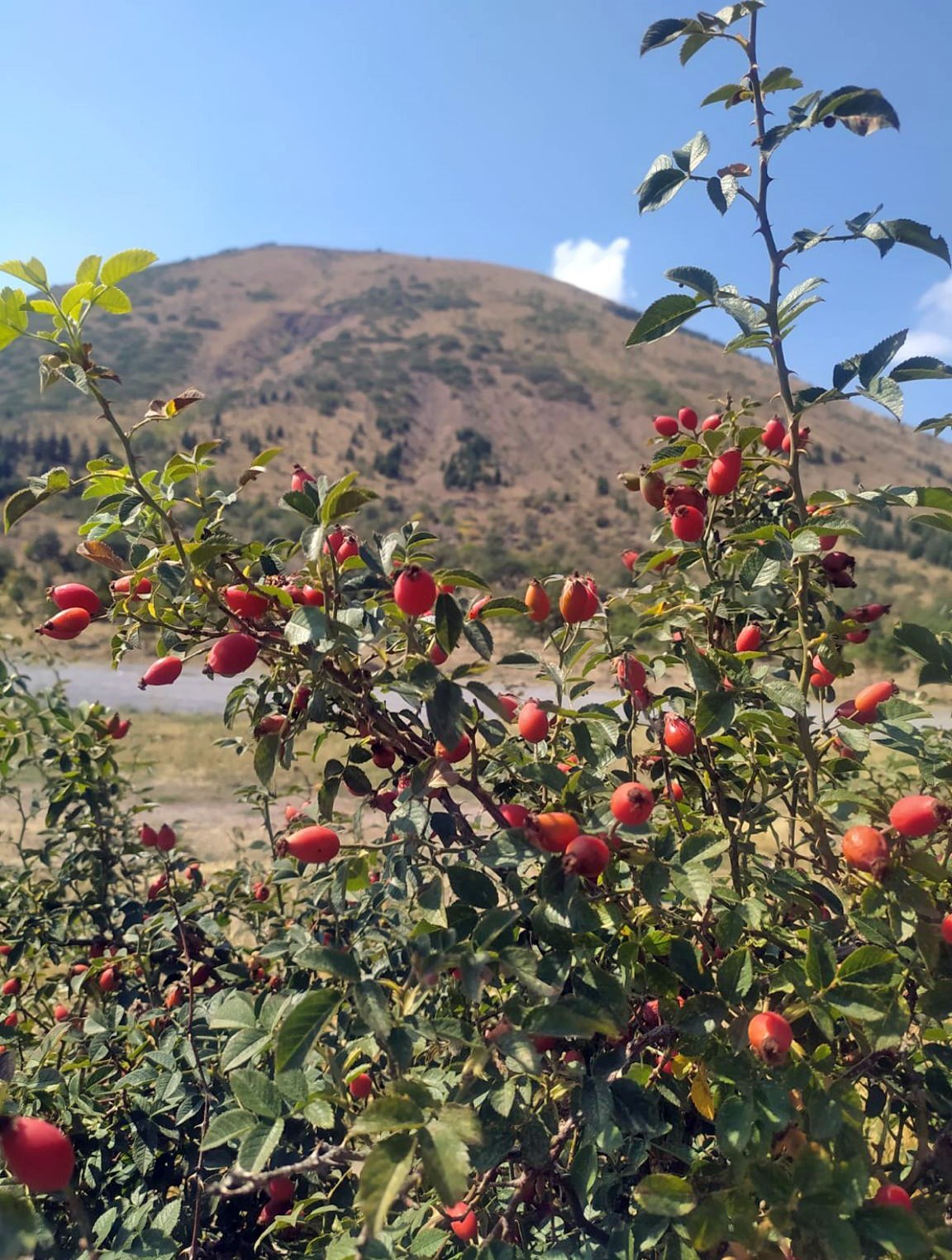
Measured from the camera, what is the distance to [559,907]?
98 centimetres

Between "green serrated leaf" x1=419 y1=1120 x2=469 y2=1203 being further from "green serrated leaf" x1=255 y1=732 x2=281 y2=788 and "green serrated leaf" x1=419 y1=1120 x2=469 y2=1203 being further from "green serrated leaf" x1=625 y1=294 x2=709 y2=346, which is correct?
"green serrated leaf" x1=625 y1=294 x2=709 y2=346

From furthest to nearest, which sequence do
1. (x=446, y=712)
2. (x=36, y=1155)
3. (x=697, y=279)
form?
(x=697, y=279), (x=446, y=712), (x=36, y=1155)

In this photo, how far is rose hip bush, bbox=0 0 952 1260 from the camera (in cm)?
94

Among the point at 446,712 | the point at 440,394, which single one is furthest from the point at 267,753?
the point at 440,394

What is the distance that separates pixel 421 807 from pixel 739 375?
241 feet

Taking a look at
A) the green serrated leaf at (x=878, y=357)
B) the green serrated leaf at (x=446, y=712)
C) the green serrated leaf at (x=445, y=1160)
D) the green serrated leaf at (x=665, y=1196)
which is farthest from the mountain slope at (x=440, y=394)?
the green serrated leaf at (x=445, y=1160)

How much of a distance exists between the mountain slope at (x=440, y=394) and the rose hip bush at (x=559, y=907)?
30.1 meters

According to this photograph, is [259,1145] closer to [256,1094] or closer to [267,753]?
[256,1094]

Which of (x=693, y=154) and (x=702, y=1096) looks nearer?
(x=702, y=1096)

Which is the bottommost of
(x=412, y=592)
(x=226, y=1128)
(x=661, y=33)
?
(x=226, y=1128)

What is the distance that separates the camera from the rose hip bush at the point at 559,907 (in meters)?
0.94

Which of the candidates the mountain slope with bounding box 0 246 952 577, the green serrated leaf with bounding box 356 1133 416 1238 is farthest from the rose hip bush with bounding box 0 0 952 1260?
the mountain slope with bounding box 0 246 952 577

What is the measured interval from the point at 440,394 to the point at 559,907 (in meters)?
64.1

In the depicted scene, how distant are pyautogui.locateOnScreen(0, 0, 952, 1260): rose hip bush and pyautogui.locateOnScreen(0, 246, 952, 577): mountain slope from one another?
30.1 meters
